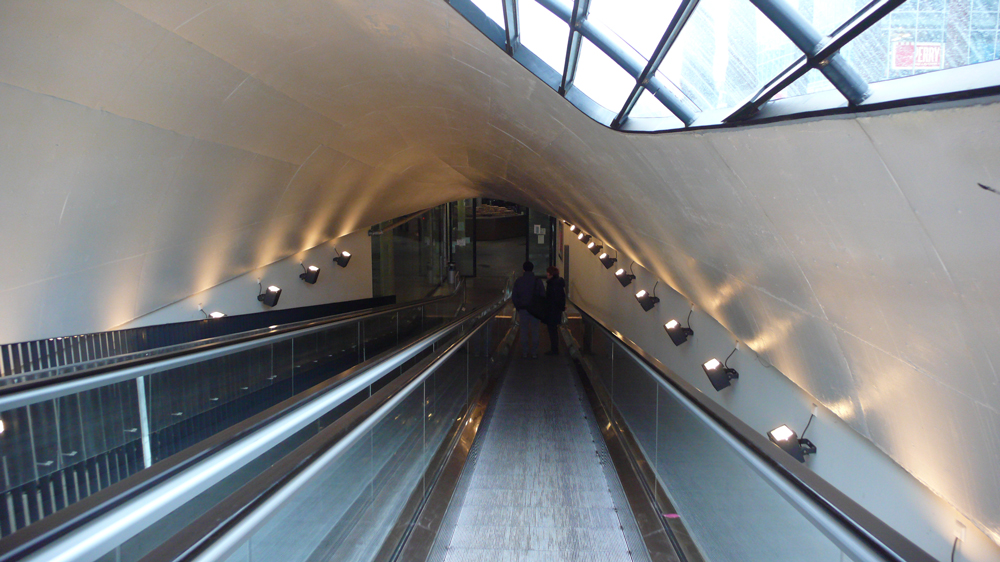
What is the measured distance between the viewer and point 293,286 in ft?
41.0

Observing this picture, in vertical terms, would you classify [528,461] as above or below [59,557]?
below

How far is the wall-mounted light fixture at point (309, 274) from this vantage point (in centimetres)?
1275

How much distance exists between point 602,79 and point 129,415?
4.38m

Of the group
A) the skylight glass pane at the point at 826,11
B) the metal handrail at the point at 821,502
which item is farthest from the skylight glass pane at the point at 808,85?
the metal handrail at the point at 821,502

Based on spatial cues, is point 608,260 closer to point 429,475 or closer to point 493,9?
point 493,9

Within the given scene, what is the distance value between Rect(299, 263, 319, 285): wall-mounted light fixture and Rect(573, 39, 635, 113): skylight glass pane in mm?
9425

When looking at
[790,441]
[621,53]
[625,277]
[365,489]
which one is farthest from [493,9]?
[625,277]

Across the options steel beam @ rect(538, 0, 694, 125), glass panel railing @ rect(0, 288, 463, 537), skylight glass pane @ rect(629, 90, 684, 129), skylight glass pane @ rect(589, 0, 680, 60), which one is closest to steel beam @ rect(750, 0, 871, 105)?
skylight glass pane @ rect(589, 0, 680, 60)

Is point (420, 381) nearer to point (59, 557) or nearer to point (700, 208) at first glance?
point (59, 557)

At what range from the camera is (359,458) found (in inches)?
86.0

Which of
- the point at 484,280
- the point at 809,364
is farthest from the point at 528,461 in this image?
the point at 484,280

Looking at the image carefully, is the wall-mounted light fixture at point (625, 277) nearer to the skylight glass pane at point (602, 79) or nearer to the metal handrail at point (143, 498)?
the skylight glass pane at point (602, 79)

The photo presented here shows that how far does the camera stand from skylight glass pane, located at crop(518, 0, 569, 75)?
4.35 m

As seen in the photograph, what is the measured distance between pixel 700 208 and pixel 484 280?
71.4 feet
